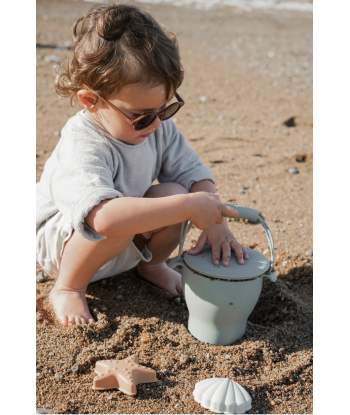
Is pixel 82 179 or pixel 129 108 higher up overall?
pixel 129 108

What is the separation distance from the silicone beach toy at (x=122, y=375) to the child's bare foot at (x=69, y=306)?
1.21 feet

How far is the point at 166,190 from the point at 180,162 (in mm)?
275

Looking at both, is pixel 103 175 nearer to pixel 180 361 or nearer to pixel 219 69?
pixel 180 361

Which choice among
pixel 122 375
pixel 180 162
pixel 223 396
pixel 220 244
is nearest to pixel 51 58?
pixel 180 162

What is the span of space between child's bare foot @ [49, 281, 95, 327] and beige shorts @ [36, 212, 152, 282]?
156mm

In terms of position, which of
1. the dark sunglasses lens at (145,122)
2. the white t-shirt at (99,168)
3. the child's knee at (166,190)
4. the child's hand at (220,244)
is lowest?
the child's hand at (220,244)

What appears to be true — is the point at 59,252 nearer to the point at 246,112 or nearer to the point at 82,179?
the point at 82,179

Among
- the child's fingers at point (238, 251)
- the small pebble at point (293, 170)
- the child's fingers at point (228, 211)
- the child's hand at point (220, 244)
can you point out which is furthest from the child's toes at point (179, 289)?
the small pebble at point (293, 170)

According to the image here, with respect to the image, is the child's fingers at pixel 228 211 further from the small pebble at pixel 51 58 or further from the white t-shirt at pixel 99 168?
the small pebble at pixel 51 58

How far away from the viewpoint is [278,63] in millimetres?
8523

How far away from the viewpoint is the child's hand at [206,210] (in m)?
1.97

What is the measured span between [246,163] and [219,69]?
13.1 ft

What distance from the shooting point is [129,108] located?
2090mm

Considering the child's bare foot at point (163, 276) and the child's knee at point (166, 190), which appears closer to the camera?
the child's knee at point (166, 190)
